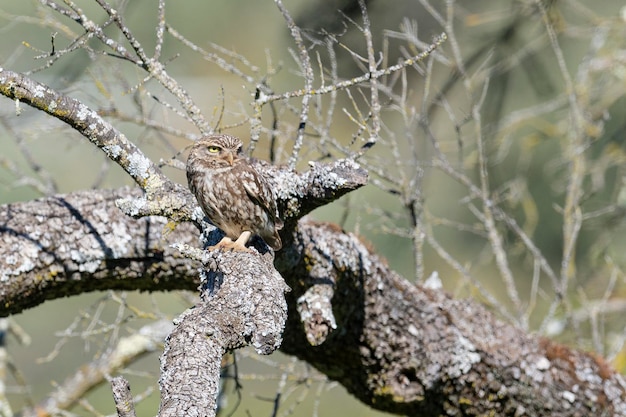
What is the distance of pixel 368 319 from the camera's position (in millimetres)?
3406

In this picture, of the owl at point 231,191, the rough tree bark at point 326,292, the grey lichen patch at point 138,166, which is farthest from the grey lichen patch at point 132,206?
the owl at point 231,191

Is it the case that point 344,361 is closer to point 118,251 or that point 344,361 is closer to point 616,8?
point 118,251

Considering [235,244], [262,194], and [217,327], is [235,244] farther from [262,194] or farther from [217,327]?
[217,327]

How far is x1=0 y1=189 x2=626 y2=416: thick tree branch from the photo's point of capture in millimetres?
3195

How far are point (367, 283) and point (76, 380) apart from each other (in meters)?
1.79

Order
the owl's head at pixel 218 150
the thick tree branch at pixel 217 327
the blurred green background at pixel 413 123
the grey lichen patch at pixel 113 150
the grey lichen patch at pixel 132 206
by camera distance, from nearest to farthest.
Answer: the thick tree branch at pixel 217 327 → the grey lichen patch at pixel 132 206 → the grey lichen patch at pixel 113 150 → the owl's head at pixel 218 150 → the blurred green background at pixel 413 123

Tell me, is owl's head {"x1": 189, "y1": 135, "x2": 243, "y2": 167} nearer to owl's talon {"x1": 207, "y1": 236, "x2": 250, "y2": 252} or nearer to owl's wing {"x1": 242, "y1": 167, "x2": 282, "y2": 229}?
owl's wing {"x1": 242, "y1": 167, "x2": 282, "y2": 229}

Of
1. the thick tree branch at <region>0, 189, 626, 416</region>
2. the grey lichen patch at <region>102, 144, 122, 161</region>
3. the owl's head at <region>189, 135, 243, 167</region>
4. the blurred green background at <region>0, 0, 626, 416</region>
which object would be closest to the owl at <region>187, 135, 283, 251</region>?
the owl's head at <region>189, 135, 243, 167</region>

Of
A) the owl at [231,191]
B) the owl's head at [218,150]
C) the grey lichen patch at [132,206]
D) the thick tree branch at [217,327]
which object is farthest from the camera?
the owl's head at [218,150]

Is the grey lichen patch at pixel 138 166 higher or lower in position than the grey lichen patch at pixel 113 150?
lower

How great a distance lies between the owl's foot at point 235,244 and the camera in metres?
2.60

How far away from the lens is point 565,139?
220 inches

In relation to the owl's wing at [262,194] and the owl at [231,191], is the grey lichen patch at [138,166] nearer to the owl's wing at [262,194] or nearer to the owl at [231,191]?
the owl at [231,191]

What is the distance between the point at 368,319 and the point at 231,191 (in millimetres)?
813
